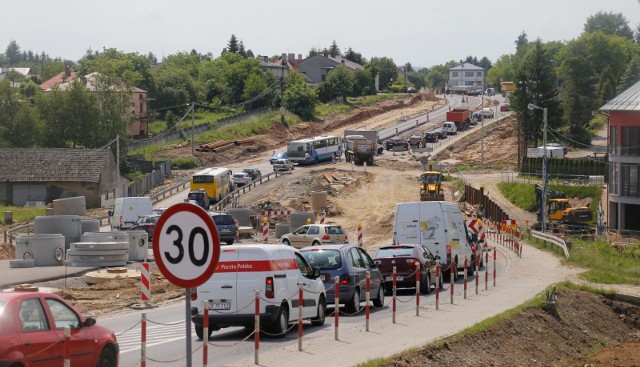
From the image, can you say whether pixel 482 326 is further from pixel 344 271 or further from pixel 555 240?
pixel 555 240

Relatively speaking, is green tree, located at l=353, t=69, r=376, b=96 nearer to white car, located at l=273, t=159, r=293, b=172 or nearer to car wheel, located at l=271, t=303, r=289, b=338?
white car, located at l=273, t=159, r=293, b=172

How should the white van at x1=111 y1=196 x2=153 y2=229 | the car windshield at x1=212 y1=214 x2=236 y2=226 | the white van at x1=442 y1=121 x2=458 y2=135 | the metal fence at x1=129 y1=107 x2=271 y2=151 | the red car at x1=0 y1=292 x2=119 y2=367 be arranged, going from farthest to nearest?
the white van at x1=442 y1=121 x2=458 y2=135 < the metal fence at x1=129 y1=107 x2=271 y2=151 < the white van at x1=111 y1=196 x2=153 y2=229 < the car windshield at x1=212 y1=214 x2=236 y2=226 < the red car at x1=0 y1=292 x2=119 y2=367

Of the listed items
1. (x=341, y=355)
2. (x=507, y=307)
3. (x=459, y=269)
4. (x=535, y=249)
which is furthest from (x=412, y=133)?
(x=341, y=355)

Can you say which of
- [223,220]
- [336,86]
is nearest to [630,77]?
[336,86]

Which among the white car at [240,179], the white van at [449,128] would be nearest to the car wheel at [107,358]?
the white car at [240,179]

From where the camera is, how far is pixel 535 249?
51500mm

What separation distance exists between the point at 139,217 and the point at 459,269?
2328cm

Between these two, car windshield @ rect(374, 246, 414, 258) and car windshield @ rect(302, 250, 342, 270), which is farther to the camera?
car windshield @ rect(374, 246, 414, 258)

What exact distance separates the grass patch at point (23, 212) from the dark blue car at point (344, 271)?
4246 cm

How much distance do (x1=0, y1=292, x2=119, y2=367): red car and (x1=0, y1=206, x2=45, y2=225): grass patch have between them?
52.4 m

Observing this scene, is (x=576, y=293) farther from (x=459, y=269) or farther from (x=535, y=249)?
(x=535, y=249)

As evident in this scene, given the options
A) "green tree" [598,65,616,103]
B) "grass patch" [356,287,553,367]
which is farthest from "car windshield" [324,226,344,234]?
"green tree" [598,65,616,103]

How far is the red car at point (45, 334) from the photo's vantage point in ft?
41.9

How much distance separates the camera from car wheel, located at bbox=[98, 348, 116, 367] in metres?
14.6
